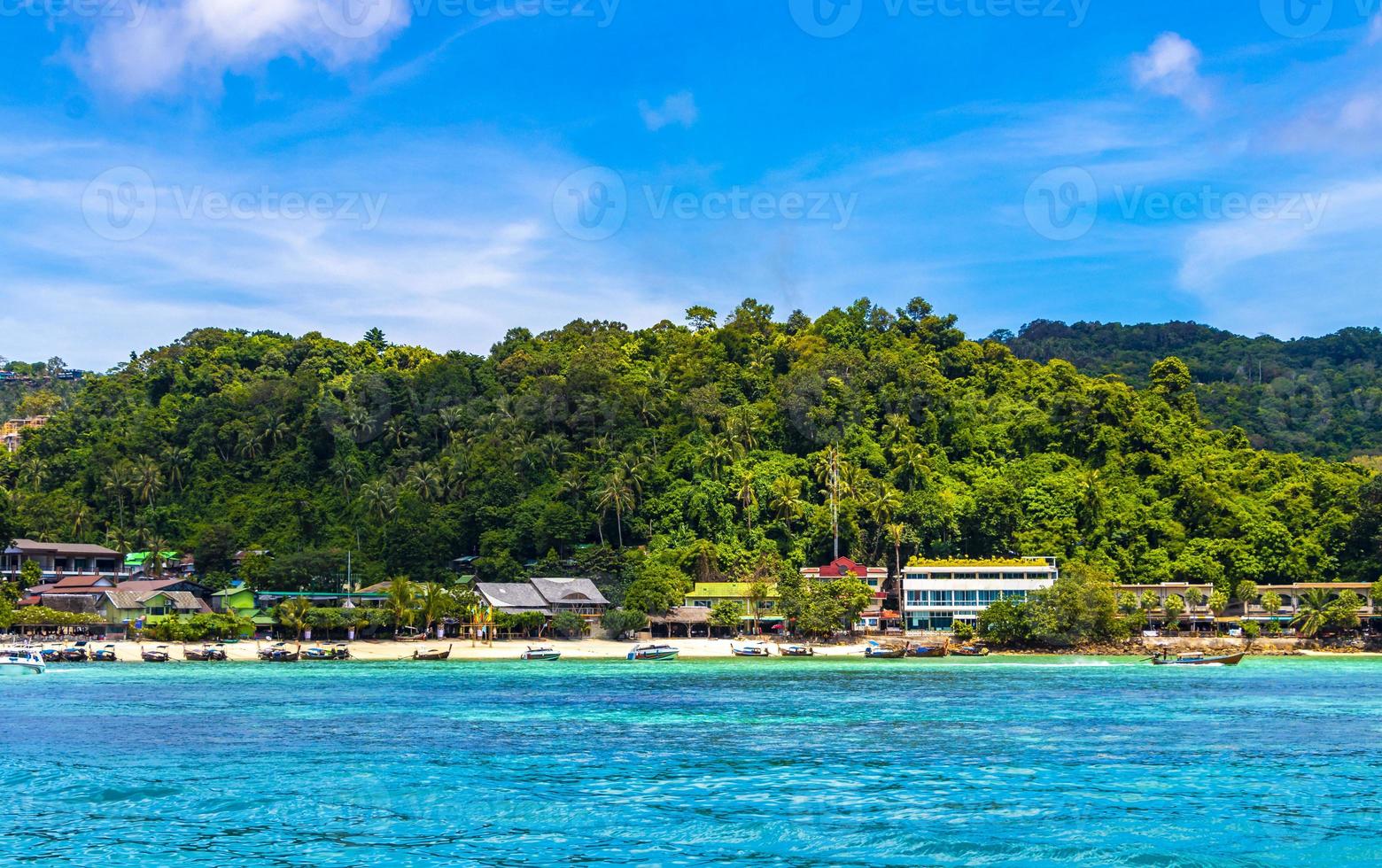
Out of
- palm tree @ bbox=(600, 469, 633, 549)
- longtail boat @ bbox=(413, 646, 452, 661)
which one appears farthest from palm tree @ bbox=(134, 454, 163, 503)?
longtail boat @ bbox=(413, 646, 452, 661)

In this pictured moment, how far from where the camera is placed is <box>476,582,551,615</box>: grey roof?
9331 centimetres

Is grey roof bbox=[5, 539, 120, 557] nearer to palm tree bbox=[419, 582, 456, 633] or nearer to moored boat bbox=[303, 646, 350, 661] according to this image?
palm tree bbox=[419, 582, 456, 633]

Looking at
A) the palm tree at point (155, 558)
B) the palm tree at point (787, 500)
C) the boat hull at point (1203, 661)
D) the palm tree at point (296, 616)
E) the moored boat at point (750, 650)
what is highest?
the palm tree at point (787, 500)

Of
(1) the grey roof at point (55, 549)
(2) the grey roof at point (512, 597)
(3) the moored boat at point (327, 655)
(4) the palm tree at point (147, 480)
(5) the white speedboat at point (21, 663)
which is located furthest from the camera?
(4) the palm tree at point (147, 480)

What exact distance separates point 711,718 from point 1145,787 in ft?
59.2

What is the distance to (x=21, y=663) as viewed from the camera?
74.1 m

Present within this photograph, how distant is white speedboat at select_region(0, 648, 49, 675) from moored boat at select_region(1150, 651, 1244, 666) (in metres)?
68.9

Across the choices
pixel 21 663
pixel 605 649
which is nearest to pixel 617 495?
pixel 605 649

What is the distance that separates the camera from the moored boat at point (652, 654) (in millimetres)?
84000

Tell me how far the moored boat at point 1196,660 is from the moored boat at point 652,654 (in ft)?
105

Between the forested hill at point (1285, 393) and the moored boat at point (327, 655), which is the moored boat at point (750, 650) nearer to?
the moored boat at point (327, 655)

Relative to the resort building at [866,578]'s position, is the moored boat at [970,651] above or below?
below

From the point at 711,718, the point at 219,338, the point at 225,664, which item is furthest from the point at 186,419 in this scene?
the point at 711,718

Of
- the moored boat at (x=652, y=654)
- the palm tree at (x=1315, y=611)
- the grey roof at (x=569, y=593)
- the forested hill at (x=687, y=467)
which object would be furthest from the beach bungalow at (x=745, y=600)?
the palm tree at (x=1315, y=611)
